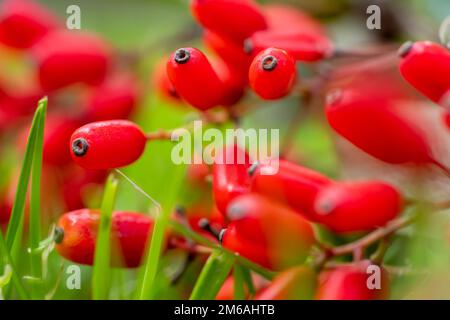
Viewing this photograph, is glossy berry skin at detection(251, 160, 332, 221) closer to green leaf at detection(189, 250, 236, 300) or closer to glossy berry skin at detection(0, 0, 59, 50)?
green leaf at detection(189, 250, 236, 300)

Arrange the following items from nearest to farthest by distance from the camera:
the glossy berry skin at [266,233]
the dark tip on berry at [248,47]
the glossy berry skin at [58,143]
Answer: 1. the glossy berry skin at [266,233]
2. the dark tip on berry at [248,47]
3. the glossy berry skin at [58,143]

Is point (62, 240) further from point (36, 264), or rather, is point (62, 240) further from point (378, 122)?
point (378, 122)

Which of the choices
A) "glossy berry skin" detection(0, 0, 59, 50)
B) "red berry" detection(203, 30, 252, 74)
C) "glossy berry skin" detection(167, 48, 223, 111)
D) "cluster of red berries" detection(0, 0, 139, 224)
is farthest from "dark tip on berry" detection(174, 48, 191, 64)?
"glossy berry skin" detection(0, 0, 59, 50)

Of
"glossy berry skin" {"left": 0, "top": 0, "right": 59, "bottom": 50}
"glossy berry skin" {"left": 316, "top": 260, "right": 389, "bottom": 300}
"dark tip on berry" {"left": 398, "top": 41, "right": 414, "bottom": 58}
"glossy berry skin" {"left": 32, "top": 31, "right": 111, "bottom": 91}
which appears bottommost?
"glossy berry skin" {"left": 316, "top": 260, "right": 389, "bottom": 300}

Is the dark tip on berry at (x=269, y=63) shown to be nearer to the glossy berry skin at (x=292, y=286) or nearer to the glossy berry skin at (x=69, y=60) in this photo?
the glossy berry skin at (x=292, y=286)

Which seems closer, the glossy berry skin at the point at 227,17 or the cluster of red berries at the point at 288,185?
the cluster of red berries at the point at 288,185

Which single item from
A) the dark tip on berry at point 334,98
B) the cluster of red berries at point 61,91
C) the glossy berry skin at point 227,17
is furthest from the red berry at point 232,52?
the cluster of red berries at point 61,91
